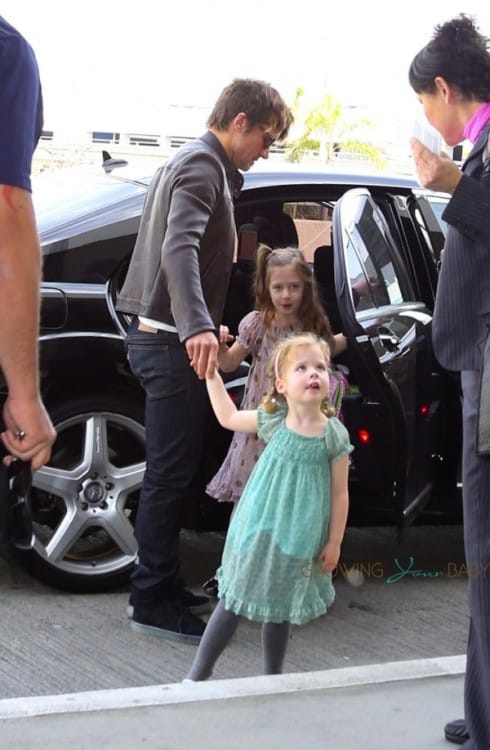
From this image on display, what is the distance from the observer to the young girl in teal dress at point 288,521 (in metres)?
3.52

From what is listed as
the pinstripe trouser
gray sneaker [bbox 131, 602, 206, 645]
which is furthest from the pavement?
gray sneaker [bbox 131, 602, 206, 645]

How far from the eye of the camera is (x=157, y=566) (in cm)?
428

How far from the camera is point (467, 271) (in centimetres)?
285

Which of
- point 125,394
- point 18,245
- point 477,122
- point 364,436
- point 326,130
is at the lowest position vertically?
point 326,130

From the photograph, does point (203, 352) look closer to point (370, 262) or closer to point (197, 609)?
point (197, 609)

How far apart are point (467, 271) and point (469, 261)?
2cm

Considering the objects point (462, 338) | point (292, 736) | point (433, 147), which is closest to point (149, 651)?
point (292, 736)

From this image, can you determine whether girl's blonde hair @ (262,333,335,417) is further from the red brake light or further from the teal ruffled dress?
the red brake light

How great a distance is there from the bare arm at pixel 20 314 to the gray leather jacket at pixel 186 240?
1770 mm

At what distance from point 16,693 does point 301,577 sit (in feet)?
3.21

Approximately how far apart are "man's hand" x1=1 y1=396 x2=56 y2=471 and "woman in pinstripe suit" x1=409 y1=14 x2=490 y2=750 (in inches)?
44.0

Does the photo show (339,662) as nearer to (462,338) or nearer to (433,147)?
(462,338)

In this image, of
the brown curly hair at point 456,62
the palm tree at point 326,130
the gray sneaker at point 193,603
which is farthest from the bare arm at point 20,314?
the palm tree at point 326,130

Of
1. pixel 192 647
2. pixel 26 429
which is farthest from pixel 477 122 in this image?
pixel 192 647
